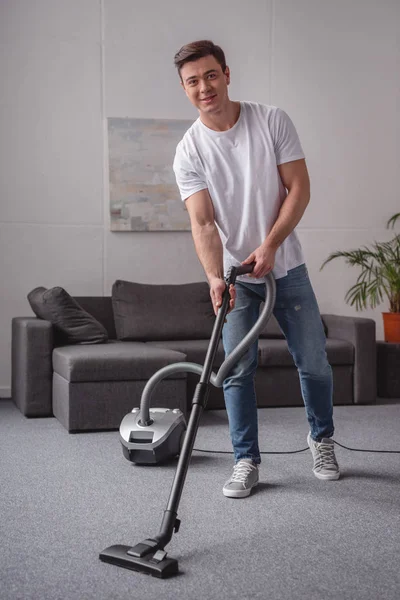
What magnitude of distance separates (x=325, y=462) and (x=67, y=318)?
1.95 metres

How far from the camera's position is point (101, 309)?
4.87 meters

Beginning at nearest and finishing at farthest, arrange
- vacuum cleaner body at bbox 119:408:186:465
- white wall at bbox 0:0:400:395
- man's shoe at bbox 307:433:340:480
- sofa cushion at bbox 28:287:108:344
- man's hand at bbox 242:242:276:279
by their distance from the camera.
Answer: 1. man's hand at bbox 242:242:276:279
2. man's shoe at bbox 307:433:340:480
3. vacuum cleaner body at bbox 119:408:186:465
4. sofa cushion at bbox 28:287:108:344
5. white wall at bbox 0:0:400:395

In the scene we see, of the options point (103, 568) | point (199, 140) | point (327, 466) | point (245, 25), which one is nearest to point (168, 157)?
point (245, 25)

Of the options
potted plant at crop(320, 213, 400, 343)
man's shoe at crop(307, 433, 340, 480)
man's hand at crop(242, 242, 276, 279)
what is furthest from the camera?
potted plant at crop(320, 213, 400, 343)

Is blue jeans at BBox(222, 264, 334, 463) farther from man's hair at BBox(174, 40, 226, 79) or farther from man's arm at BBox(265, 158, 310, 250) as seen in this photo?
man's hair at BBox(174, 40, 226, 79)

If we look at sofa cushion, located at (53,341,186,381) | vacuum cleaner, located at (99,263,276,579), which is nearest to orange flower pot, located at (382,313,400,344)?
sofa cushion, located at (53,341,186,381)

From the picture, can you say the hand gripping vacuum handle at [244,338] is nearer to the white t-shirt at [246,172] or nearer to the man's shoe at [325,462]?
the white t-shirt at [246,172]

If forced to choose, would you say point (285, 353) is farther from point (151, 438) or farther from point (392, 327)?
point (151, 438)

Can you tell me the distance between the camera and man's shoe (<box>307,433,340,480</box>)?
9.17 feet

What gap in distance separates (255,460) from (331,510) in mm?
374

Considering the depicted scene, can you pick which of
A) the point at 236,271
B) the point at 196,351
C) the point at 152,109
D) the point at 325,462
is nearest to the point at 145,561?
the point at 236,271

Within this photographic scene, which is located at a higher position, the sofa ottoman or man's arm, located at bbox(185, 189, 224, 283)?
man's arm, located at bbox(185, 189, 224, 283)

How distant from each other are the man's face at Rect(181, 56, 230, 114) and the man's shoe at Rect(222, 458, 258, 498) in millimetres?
1187

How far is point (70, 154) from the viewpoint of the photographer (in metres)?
5.12
